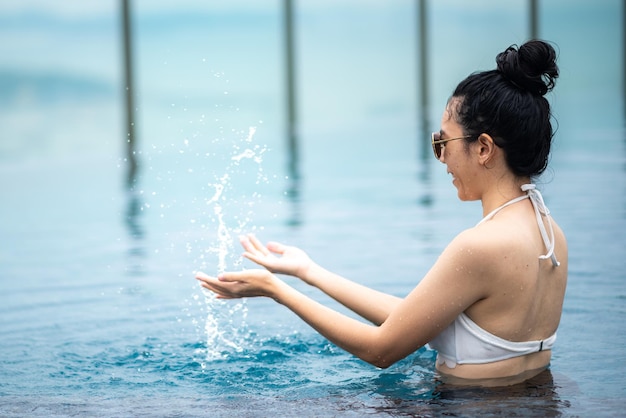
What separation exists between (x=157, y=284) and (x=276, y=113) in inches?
390

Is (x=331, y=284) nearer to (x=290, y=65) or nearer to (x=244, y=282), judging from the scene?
(x=244, y=282)

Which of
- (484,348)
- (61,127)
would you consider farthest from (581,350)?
(61,127)

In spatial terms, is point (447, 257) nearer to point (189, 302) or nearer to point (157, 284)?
point (189, 302)

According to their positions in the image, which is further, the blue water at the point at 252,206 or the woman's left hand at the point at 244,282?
the blue water at the point at 252,206

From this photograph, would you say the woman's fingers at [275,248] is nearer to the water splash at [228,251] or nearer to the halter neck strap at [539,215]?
the halter neck strap at [539,215]

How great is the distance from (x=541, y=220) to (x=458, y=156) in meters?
0.27

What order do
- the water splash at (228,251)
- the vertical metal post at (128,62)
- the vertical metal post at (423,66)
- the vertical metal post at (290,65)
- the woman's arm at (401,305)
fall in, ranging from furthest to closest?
the vertical metal post at (423,66)
the vertical metal post at (290,65)
the vertical metal post at (128,62)
the water splash at (228,251)
the woman's arm at (401,305)

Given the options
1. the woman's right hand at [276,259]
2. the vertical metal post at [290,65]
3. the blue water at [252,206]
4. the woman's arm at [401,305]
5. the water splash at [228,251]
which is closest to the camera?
the woman's arm at [401,305]

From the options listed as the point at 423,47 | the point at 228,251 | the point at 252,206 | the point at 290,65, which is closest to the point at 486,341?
the point at 228,251

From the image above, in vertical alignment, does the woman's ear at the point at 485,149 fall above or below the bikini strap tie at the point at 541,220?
Answer: above

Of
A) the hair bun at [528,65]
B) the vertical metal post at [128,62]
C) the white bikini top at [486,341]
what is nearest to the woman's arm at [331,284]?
the white bikini top at [486,341]

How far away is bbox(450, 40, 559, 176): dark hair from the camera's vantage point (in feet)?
8.69

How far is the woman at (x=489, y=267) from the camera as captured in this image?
2650 mm

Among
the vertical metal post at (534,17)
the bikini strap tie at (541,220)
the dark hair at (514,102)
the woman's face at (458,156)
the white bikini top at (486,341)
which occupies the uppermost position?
the vertical metal post at (534,17)
